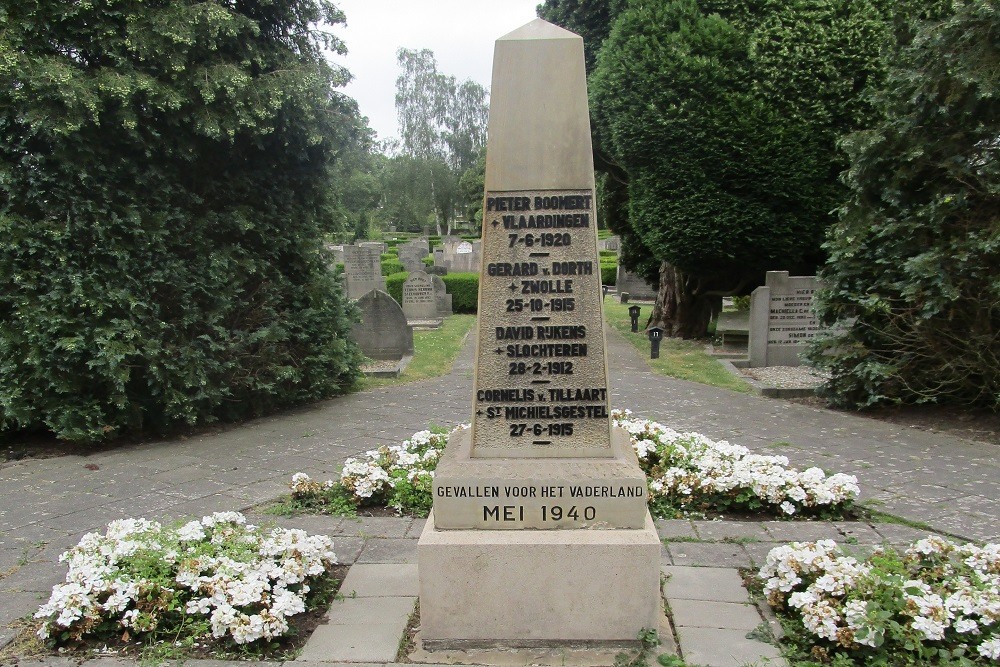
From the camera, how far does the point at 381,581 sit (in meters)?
4.14

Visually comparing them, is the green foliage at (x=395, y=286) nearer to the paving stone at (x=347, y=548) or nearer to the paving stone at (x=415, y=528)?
the paving stone at (x=415, y=528)

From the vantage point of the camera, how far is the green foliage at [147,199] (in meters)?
6.63

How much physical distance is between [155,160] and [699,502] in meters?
6.18

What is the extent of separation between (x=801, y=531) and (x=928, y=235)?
15.7ft

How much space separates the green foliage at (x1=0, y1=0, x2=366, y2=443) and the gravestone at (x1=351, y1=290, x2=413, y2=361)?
4498 millimetres

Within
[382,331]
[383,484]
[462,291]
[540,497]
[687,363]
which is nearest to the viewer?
[540,497]

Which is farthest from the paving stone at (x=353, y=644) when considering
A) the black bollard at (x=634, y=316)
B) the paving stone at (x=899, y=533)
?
the black bollard at (x=634, y=316)

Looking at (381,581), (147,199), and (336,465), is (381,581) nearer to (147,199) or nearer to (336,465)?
(336,465)

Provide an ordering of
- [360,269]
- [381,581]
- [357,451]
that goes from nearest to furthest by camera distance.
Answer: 1. [381,581]
2. [357,451]
3. [360,269]

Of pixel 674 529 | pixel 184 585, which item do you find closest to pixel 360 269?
pixel 674 529

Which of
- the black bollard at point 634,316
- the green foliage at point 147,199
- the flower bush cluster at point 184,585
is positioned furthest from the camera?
the black bollard at point 634,316

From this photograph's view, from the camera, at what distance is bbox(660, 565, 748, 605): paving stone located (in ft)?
12.8

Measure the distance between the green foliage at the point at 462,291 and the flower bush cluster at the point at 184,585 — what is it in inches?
691

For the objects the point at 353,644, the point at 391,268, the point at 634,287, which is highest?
the point at 391,268
